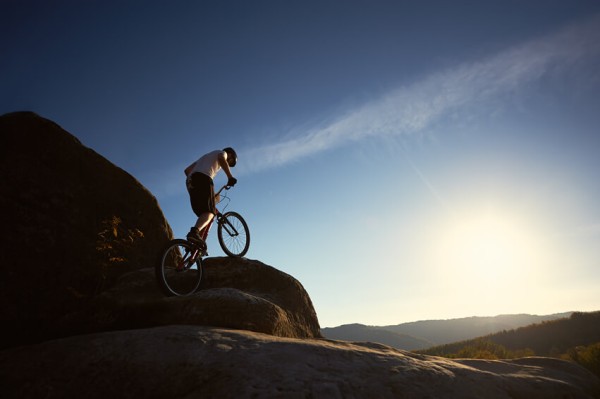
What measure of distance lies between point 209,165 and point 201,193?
2.27 feet

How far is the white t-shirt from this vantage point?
734cm

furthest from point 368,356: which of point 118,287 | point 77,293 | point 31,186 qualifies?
point 31,186

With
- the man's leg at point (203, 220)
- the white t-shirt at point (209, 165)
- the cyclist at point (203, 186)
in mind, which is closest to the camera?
the man's leg at point (203, 220)

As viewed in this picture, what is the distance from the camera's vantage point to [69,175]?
7059mm

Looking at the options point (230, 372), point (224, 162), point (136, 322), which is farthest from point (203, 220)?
point (230, 372)

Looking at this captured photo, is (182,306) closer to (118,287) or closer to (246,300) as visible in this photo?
(246,300)

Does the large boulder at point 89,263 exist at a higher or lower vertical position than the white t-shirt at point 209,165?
lower

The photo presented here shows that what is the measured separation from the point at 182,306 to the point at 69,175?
4.11 metres

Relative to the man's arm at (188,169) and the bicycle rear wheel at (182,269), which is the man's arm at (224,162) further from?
the bicycle rear wheel at (182,269)

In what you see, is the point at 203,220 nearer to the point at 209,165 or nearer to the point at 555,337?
the point at 209,165

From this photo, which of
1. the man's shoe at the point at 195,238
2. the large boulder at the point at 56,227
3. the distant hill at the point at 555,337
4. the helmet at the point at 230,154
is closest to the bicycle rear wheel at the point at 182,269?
the man's shoe at the point at 195,238

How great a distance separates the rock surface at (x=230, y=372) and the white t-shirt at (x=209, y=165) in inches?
148

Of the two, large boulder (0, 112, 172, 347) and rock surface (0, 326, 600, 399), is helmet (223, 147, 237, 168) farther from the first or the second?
rock surface (0, 326, 600, 399)

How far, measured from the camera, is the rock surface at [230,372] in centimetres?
322
